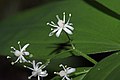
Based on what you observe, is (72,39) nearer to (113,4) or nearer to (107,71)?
(113,4)

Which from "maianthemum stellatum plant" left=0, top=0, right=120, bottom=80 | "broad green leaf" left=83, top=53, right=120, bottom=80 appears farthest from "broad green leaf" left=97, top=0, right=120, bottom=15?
"broad green leaf" left=83, top=53, right=120, bottom=80

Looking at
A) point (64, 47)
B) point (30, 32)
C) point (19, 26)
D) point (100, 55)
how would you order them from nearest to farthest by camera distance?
1. point (64, 47)
2. point (30, 32)
3. point (19, 26)
4. point (100, 55)

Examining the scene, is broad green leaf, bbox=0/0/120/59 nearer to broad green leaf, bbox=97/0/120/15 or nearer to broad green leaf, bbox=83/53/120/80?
broad green leaf, bbox=97/0/120/15

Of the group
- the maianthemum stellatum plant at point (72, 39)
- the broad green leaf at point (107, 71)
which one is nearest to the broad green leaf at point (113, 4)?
the maianthemum stellatum plant at point (72, 39)

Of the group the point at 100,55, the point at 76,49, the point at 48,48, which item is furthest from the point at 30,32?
the point at 100,55

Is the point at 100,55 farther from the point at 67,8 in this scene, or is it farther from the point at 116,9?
the point at 116,9

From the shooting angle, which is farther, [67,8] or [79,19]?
[67,8]
